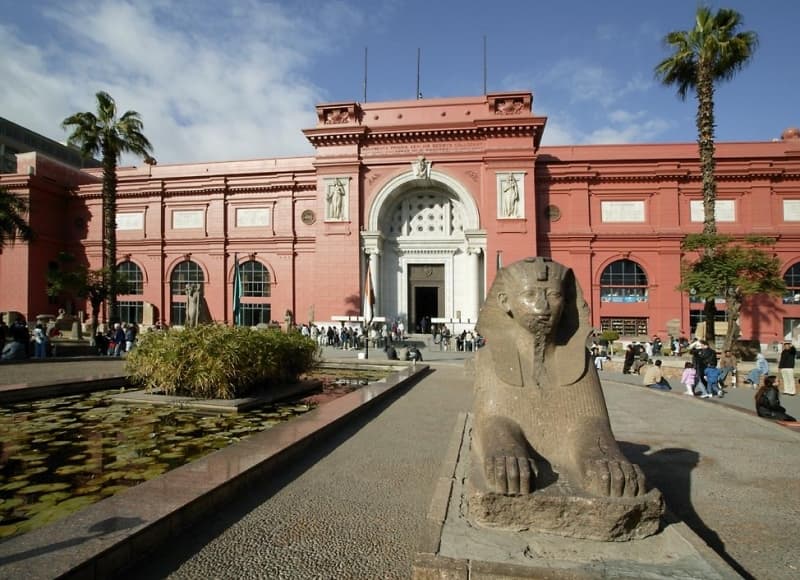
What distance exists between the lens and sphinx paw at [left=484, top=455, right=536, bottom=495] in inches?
98.3

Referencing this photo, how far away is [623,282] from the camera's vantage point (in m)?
22.8

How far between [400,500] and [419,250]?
21.2 metres

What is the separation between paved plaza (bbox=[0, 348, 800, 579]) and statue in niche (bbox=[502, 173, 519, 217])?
1606 cm

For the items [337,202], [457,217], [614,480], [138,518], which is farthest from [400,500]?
[457,217]

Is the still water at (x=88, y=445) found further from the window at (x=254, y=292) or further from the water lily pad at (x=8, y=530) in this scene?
the window at (x=254, y=292)

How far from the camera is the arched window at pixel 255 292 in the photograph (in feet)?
83.6

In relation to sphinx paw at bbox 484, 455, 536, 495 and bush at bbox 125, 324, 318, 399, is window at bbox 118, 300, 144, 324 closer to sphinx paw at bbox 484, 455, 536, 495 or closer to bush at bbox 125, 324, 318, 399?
bush at bbox 125, 324, 318, 399

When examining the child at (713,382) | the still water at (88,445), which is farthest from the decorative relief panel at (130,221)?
the child at (713,382)

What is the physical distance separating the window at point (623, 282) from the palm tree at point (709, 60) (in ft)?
24.1

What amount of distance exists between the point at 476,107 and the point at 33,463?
2278 centimetres

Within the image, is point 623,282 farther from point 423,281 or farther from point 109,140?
point 109,140

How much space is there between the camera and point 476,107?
22828 mm

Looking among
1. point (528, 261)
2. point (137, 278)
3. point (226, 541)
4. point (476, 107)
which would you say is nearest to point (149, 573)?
point (226, 541)

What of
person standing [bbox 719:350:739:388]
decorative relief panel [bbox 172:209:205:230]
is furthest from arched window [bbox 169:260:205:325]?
person standing [bbox 719:350:739:388]
